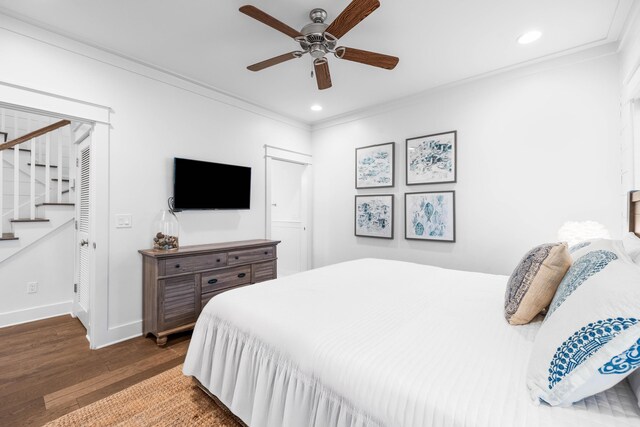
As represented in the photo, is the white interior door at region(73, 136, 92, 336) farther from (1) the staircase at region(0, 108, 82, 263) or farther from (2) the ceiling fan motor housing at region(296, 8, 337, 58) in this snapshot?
(2) the ceiling fan motor housing at region(296, 8, 337, 58)

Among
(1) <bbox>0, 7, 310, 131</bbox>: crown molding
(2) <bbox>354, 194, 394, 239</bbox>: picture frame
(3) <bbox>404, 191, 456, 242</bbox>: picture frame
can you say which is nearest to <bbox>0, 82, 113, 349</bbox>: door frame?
(1) <bbox>0, 7, 310, 131</bbox>: crown molding

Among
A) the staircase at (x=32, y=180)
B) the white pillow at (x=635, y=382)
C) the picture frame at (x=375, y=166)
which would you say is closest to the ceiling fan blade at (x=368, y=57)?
the picture frame at (x=375, y=166)

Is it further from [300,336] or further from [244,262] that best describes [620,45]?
[244,262]

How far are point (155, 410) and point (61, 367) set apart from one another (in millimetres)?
1147

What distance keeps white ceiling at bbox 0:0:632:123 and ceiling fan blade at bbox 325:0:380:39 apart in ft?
0.77

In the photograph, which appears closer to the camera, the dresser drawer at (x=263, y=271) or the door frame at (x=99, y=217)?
the door frame at (x=99, y=217)

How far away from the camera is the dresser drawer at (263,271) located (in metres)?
3.36

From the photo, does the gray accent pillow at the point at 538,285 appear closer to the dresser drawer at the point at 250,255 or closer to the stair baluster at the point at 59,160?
the dresser drawer at the point at 250,255

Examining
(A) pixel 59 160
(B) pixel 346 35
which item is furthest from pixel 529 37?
(A) pixel 59 160

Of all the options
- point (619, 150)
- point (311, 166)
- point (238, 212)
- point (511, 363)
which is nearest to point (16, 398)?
point (238, 212)

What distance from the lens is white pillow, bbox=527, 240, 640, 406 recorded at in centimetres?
69

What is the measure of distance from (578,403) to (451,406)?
342 millimetres

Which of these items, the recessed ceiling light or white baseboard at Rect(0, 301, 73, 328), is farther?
white baseboard at Rect(0, 301, 73, 328)

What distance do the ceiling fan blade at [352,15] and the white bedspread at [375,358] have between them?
1.71 meters
